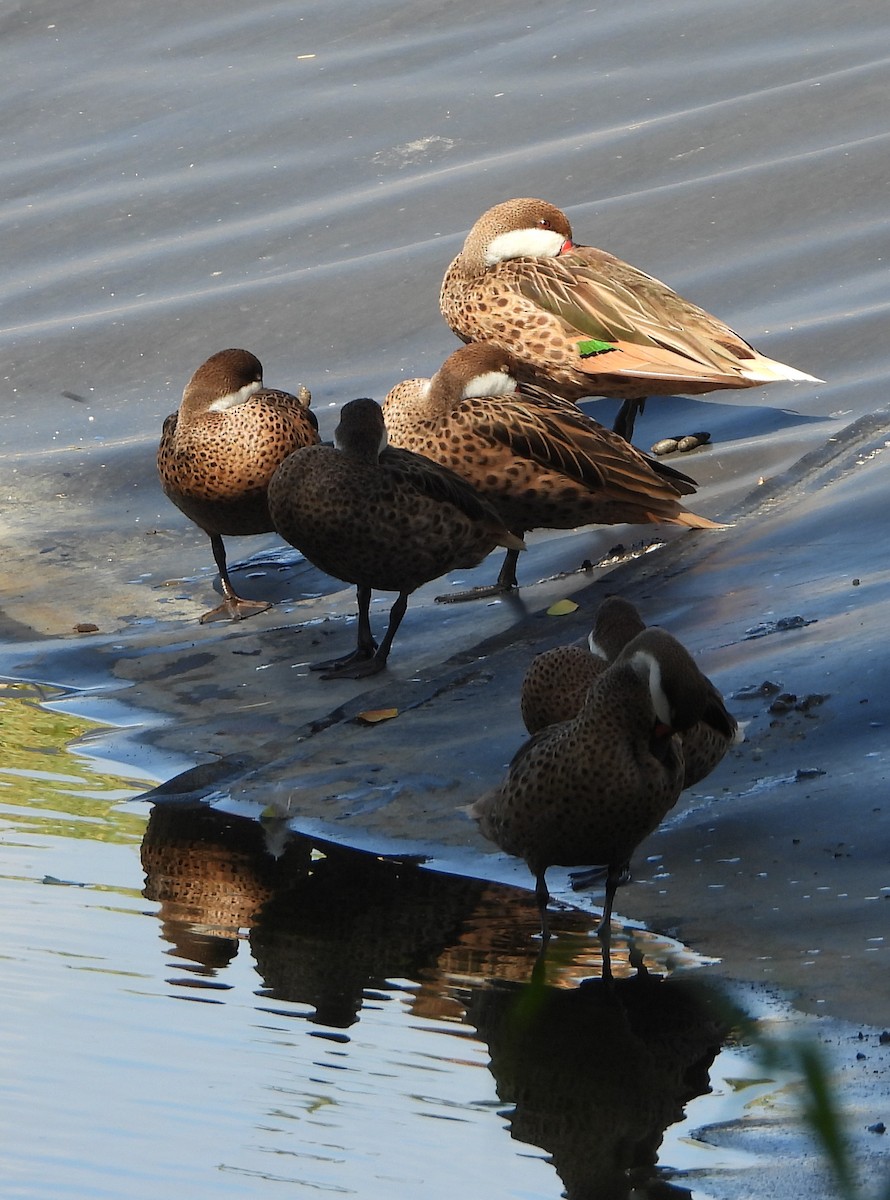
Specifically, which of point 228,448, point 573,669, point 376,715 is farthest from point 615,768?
point 228,448

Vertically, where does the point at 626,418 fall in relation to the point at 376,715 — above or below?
above

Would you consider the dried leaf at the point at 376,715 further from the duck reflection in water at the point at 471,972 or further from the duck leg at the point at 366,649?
the duck reflection in water at the point at 471,972

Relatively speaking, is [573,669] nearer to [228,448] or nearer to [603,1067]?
[603,1067]

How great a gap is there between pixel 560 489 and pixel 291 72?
21.0 feet

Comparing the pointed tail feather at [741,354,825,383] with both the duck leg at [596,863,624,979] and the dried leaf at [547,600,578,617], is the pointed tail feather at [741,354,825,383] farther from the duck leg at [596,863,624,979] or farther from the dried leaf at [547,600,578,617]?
the duck leg at [596,863,624,979]

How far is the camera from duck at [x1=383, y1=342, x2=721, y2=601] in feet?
20.4

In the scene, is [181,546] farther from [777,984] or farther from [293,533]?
[777,984]

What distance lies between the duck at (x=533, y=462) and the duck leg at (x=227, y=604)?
2.31 feet

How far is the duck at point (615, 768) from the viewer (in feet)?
12.7

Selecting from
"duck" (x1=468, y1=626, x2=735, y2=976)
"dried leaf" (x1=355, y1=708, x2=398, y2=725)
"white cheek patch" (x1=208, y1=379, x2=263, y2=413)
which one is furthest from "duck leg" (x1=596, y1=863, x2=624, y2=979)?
"white cheek patch" (x1=208, y1=379, x2=263, y2=413)

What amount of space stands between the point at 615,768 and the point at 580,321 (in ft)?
12.3

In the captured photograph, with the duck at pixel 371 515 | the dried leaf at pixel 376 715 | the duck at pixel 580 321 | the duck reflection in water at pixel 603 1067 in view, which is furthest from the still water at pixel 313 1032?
the duck at pixel 580 321

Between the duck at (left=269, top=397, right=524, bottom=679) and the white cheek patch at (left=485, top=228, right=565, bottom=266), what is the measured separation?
2.05 metres

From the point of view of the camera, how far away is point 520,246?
7.69 m
